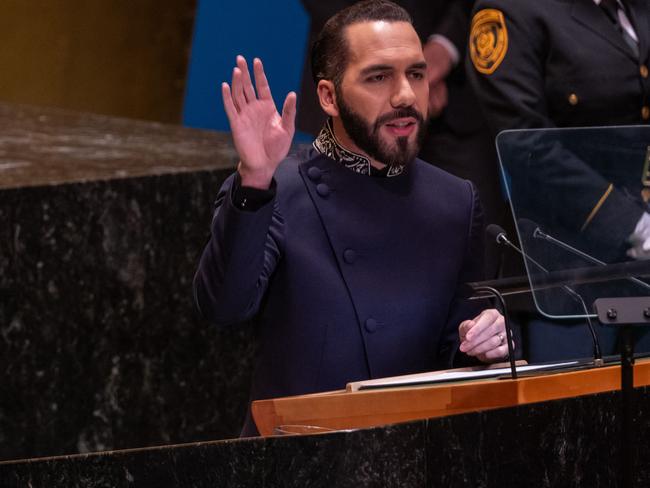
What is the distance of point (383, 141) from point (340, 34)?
0.17m

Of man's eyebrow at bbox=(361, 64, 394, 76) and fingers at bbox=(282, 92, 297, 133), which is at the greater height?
man's eyebrow at bbox=(361, 64, 394, 76)

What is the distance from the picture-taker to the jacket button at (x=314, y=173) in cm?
206

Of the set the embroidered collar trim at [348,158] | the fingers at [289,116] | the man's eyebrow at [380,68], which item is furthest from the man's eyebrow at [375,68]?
the fingers at [289,116]

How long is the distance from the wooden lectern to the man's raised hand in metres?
0.31

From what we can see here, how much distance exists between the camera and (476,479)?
4.74 ft

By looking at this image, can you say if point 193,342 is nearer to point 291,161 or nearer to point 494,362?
point 291,161

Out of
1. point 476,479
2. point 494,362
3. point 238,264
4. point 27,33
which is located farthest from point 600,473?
point 27,33

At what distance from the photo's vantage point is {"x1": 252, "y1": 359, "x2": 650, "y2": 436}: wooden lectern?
5.08 ft

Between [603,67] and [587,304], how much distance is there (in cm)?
93

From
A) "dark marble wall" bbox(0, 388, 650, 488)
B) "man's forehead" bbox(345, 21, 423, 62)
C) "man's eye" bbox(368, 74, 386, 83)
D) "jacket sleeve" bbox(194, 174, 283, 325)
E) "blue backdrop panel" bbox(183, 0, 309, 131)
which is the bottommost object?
"dark marble wall" bbox(0, 388, 650, 488)

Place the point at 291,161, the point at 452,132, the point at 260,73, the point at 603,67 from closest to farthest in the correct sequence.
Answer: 1. the point at 260,73
2. the point at 291,161
3. the point at 603,67
4. the point at 452,132

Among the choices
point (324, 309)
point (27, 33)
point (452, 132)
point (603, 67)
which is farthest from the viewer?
point (27, 33)

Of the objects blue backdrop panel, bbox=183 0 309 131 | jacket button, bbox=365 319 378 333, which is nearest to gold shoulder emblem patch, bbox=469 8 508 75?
jacket button, bbox=365 319 378 333

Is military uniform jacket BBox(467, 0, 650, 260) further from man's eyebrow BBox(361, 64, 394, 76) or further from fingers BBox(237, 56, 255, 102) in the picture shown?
fingers BBox(237, 56, 255, 102)
